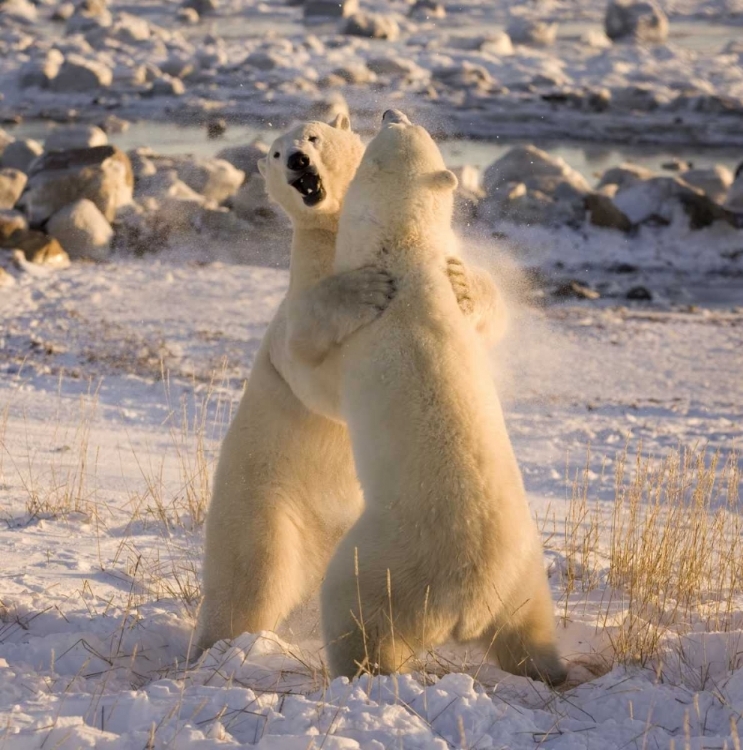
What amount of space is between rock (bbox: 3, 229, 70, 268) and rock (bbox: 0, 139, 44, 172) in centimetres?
463

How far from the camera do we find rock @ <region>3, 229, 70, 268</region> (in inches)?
512

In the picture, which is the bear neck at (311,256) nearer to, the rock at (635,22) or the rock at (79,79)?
the rock at (79,79)

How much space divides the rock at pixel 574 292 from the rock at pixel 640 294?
383 mm

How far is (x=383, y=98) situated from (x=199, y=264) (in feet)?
50.2

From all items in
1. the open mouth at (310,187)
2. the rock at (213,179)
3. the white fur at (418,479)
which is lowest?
the rock at (213,179)

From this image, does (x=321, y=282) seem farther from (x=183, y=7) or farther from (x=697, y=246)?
(x=183, y=7)

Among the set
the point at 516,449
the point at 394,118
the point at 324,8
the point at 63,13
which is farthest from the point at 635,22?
the point at 394,118

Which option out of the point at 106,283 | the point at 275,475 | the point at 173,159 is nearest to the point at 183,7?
the point at 173,159

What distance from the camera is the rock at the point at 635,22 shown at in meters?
34.5

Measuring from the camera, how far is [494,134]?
24.1m

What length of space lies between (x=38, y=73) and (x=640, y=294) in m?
19.6

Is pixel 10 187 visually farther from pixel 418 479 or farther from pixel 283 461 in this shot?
pixel 418 479

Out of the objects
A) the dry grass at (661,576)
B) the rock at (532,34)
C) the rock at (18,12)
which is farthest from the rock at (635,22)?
the dry grass at (661,576)

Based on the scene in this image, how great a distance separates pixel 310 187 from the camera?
13.3 ft
